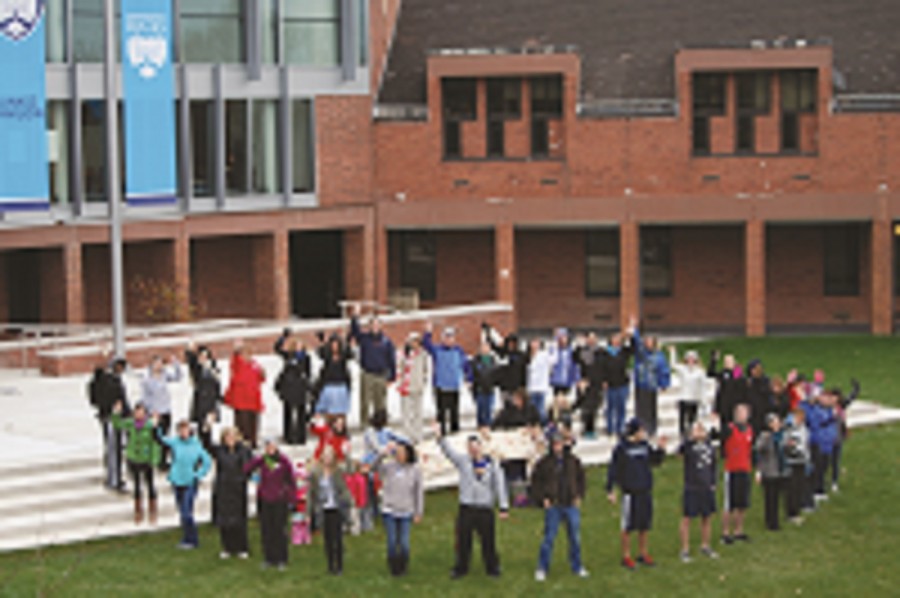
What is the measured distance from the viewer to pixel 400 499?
18938 millimetres

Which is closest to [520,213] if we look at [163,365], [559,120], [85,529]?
[559,120]

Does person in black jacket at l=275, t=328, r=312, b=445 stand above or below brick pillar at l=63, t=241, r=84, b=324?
below

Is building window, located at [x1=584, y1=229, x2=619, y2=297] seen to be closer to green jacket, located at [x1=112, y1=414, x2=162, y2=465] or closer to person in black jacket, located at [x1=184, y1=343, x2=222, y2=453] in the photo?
person in black jacket, located at [x1=184, y1=343, x2=222, y2=453]

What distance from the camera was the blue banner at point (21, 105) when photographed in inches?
1081

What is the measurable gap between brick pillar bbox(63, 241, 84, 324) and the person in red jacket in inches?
577

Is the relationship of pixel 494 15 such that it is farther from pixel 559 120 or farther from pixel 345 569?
pixel 345 569

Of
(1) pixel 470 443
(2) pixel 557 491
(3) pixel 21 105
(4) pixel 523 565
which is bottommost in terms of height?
(4) pixel 523 565

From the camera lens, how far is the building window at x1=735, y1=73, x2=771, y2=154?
41969 millimetres

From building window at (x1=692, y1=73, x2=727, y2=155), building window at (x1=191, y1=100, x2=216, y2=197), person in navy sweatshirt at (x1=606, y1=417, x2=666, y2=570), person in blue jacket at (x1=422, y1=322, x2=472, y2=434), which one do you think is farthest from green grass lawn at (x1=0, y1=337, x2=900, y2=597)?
building window at (x1=692, y1=73, x2=727, y2=155)

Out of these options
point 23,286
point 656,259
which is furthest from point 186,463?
point 656,259

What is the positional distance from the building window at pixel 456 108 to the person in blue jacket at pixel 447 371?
56.9 ft

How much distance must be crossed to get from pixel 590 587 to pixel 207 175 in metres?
22.9

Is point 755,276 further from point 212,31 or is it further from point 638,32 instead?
point 212,31

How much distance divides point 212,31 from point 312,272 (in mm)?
7887
